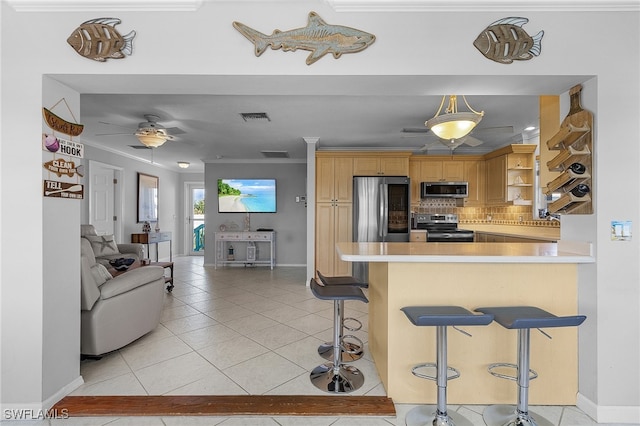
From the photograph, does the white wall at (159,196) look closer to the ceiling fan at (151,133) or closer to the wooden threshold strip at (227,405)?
the ceiling fan at (151,133)

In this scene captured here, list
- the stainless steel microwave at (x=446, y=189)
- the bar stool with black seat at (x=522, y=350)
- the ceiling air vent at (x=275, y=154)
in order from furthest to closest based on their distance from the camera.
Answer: the ceiling air vent at (x=275, y=154)
the stainless steel microwave at (x=446, y=189)
the bar stool with black seat at (x=522, y=350)

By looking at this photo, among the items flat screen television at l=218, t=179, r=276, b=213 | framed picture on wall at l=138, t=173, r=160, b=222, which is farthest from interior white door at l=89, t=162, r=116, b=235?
flat screen television at l=218, t=179, r=276, b=213

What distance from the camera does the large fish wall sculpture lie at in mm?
1824

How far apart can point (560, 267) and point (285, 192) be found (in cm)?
558

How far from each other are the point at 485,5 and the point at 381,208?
3.28 metres

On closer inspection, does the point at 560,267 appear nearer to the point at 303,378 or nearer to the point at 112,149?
the point at 303,378

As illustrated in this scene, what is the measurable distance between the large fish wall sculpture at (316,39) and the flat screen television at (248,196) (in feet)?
16.9

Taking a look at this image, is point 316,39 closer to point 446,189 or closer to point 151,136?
point 151,136

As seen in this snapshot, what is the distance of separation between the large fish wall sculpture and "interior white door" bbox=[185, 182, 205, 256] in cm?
753

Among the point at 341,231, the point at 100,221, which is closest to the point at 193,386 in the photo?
the point at 341,231

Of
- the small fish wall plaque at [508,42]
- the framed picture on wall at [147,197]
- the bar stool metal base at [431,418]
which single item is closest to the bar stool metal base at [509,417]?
the bar stool metal base at [431,418]

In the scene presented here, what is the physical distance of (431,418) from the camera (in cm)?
182

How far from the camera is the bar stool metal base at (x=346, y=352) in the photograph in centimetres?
254

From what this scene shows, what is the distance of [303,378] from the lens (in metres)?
2.25
